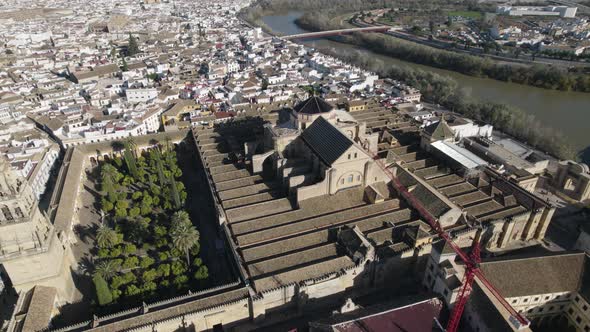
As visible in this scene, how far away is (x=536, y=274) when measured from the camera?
28.3m

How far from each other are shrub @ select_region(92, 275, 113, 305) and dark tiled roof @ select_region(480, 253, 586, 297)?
1141 inches

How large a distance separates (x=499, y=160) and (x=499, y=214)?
1270 cm

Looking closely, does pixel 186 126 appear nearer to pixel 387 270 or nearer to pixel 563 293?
pixel 387 270

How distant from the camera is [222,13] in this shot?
19150cm

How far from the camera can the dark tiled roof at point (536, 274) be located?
91.1 ft

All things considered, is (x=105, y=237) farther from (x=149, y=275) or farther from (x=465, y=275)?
(x=465, y=275)

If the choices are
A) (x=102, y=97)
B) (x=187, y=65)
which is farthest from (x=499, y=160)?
(x=187, y=65)

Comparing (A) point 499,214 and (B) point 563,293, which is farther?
(A) point 499,214

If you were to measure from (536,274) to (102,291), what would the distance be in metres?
33.4

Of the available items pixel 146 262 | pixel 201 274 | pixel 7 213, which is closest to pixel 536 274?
pixel 201 274

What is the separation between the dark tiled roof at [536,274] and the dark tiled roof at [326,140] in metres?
15.9

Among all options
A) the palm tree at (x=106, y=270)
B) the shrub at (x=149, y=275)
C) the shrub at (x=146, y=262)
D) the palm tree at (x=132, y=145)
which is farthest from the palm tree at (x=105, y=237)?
the palm tree at (x=132, y=145)

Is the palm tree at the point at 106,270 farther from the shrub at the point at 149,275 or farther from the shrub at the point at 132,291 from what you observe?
the shrub at the point at 149,275

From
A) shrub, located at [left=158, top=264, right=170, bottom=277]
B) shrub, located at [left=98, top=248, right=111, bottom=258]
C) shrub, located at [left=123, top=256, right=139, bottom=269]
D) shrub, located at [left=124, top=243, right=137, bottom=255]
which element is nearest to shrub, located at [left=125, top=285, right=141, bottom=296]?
shrub, located at [left=158, top=264, right=170, bottom=277]
